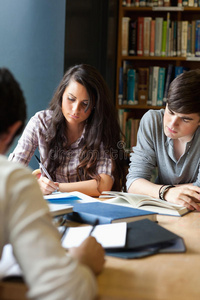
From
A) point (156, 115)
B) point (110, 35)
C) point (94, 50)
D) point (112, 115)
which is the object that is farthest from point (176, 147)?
point (110, 35)

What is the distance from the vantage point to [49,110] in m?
2.30

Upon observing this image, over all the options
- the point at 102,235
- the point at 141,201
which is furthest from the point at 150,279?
the point at 141,201

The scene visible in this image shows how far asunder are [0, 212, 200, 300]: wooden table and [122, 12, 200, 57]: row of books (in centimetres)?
305

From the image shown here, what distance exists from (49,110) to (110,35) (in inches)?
68.7

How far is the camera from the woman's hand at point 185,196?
5.39 ft

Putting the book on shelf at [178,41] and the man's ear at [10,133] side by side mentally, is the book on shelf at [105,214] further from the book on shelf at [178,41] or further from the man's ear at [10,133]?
the book on shelf at [178,41]

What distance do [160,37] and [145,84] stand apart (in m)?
0.45

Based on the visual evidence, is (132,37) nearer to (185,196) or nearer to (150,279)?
(185,196)

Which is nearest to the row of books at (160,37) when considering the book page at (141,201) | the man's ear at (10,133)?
the book page at (141,201)

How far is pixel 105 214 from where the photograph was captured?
1.31m

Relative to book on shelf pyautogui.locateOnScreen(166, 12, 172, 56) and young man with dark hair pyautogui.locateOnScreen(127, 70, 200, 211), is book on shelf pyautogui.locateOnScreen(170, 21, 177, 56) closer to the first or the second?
book on shelf pyautogui.locateOnScreen(166, 12, 172, 56)

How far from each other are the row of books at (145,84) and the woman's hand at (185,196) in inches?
90.9

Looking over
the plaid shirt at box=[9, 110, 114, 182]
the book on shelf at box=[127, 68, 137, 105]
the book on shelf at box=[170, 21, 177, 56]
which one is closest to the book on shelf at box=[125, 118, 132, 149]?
the book on shelf at box=[127, 68, 137, 105]

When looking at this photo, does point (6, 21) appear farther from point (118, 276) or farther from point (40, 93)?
point (118, 276)
